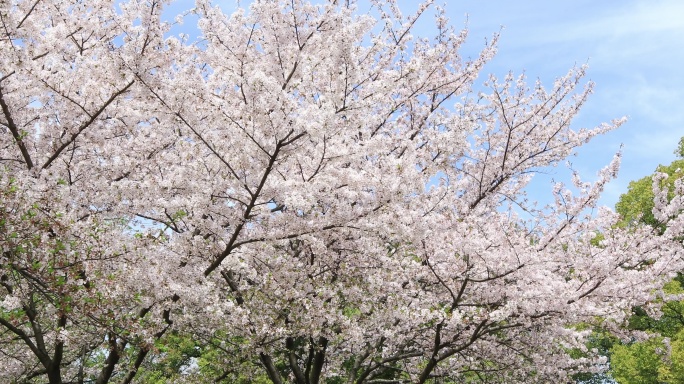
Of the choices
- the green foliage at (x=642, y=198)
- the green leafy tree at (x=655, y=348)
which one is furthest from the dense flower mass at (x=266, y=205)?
the green foliage at (x=642, y=198)

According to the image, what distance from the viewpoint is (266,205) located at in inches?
288

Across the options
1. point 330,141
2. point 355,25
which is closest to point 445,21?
point 355,25

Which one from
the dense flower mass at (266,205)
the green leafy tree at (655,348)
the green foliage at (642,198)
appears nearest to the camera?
the dense flower mass at (266,205)

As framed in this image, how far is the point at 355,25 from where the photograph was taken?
21.8 ft

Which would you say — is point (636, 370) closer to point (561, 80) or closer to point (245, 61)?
point (561, 80)

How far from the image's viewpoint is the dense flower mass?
6.46 metres

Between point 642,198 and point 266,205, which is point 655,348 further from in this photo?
point 266,205

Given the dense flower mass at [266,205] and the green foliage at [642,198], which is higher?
the green foliage at [642,198]

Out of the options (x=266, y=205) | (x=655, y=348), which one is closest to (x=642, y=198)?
(x=655, y=348)

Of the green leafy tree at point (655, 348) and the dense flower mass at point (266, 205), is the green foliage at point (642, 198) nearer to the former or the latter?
the green leafy tree at point (655, 348)

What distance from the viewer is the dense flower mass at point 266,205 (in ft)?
21.2

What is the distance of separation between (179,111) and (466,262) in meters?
4.75

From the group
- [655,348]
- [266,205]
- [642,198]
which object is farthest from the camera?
[642,198]

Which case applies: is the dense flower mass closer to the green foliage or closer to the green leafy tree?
the green leafy tree
